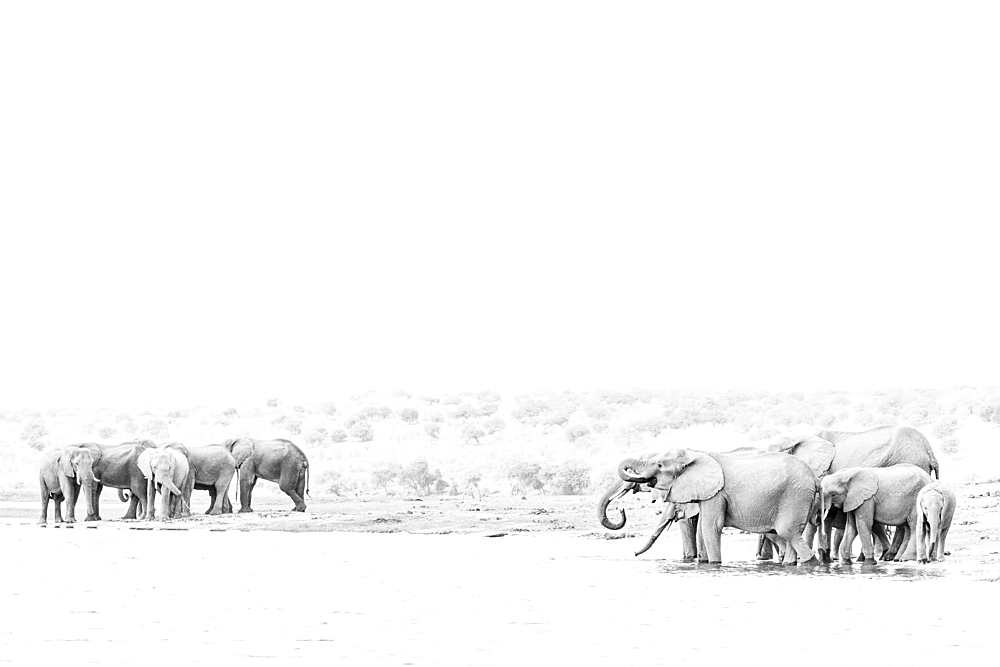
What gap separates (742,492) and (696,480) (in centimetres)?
62

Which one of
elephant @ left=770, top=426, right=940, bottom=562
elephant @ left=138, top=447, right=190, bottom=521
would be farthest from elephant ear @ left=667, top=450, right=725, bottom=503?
elephant @ left=138, top=447, right=190, bottom=521

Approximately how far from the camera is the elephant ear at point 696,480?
2130cm

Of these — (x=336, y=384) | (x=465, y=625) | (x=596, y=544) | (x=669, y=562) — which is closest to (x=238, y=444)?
(x=596, y=544)

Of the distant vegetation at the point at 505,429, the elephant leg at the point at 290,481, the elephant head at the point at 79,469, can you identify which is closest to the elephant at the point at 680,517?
the elephant head at the point at 79,469

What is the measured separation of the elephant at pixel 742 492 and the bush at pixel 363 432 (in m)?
38.9

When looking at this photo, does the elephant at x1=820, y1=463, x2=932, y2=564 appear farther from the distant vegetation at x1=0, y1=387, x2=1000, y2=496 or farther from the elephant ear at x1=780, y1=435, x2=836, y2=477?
the distant vegetation at x1=0, y1=387, x2=1000, y2=496

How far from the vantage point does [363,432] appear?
60.1 meters

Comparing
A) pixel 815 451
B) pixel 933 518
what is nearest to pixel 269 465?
pixel 815 451

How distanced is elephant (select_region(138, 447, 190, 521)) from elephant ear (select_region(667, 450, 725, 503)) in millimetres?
13670

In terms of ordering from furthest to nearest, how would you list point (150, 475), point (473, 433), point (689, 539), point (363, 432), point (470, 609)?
point (363, 432)
point (473, 433)
point (150, 475)
point (689, 539)
point (470, 609)

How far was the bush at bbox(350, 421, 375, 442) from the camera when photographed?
6009 centimetres

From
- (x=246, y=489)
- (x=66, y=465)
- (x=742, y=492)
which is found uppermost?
(x=742, y=492)

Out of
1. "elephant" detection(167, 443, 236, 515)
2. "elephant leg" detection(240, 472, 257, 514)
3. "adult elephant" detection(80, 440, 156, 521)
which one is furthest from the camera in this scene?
"elephant leg" detection(240, 472, 257, 514)

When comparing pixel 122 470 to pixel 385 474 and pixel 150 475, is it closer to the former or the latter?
pixel 150 475
